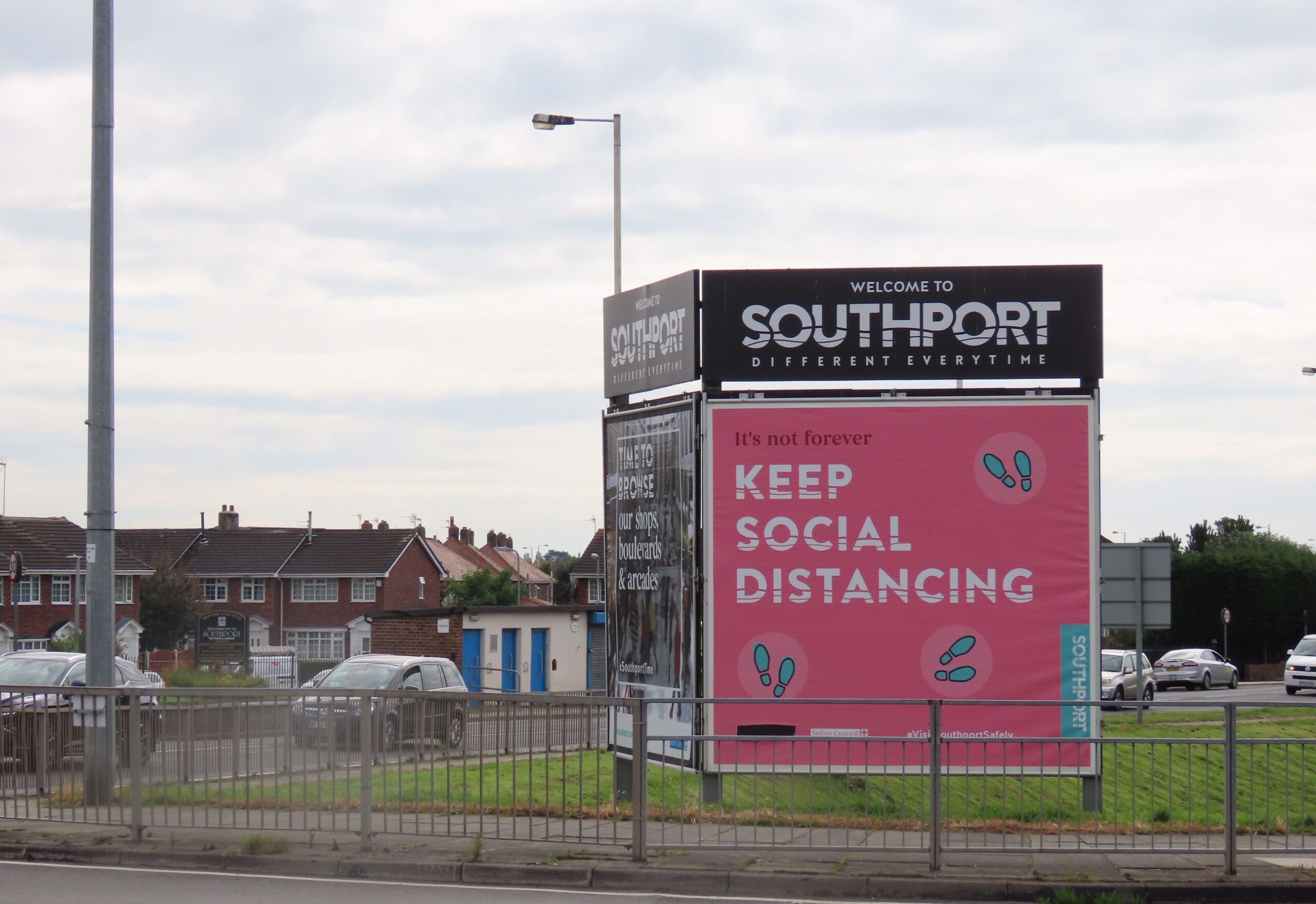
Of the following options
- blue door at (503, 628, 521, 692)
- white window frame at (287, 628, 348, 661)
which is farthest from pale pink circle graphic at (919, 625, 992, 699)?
white window frame at (287, 628, 348, 661)

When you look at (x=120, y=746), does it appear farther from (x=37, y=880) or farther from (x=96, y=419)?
(x=96, y=419)

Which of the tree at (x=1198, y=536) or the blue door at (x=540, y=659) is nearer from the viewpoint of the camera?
the blue door at (x=540, y=659)

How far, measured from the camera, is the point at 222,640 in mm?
43469

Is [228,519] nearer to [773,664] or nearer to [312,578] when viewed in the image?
[312,578]

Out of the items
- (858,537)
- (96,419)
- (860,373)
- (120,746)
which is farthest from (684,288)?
(120,746)

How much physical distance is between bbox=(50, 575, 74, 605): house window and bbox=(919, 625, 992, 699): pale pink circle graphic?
5870 cm

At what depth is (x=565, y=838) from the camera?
35.4 feet

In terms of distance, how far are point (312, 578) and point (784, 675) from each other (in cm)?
6586

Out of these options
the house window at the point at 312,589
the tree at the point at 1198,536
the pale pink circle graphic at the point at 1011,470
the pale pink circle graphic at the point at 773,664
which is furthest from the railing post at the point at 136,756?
the tree at the point at 1198,536

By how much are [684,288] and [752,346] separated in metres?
0.97

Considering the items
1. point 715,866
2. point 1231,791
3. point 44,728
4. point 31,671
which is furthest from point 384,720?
point 31,671

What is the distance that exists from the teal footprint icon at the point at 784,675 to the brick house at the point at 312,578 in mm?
61322

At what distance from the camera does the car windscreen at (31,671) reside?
749 inches

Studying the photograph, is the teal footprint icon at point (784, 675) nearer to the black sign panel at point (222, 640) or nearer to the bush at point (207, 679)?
the bush at point (207, 679)
